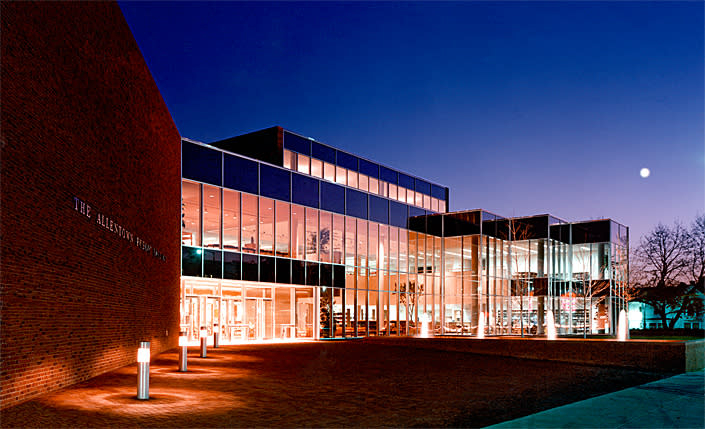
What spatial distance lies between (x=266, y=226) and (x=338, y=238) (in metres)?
5.73

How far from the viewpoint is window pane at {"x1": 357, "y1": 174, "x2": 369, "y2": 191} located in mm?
39000

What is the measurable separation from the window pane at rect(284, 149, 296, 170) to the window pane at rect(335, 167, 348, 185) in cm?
384

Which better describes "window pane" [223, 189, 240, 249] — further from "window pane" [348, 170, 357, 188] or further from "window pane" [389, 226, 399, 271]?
"window pane" [389, 226, 399, 271]

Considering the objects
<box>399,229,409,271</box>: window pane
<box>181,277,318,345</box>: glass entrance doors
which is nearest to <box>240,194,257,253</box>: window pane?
<box>181,277,318,345</box>: glass entrance doors

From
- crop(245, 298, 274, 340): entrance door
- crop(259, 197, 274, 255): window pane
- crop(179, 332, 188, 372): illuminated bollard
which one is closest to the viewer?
crop(179, 332, 188, 372): illuminated bollard

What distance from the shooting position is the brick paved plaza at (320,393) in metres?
9.38

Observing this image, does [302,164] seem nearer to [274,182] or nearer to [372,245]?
[274,182]

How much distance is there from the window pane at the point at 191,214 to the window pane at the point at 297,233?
19.7 feet

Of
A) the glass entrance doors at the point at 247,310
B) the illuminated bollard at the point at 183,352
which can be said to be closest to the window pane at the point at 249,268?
the glass entrance doors at the point at 247,310

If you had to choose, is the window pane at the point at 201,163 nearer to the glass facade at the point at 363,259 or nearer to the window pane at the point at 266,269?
the glass facade at the point at 363,259

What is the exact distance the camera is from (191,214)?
2739 cm

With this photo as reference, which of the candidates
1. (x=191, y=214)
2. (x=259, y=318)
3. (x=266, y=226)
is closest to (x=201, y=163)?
(x=191, y=214)

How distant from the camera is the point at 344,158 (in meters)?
38.1

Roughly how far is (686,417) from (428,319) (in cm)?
3159
